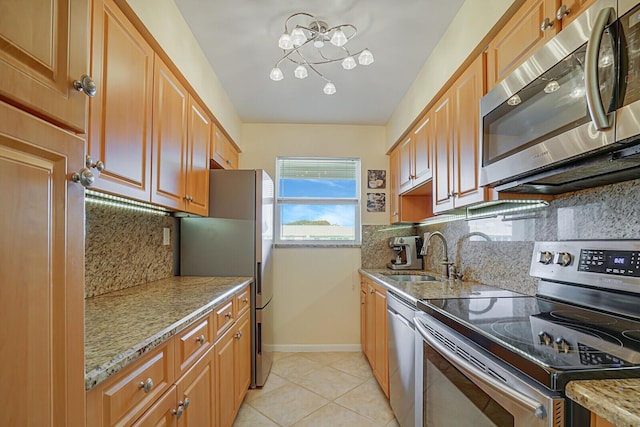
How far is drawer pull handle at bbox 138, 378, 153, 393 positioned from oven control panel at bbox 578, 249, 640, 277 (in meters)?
1.60

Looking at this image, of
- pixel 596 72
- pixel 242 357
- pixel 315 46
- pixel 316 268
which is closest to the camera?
pixel 596 72

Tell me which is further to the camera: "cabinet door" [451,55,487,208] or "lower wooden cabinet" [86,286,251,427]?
"cabinet door" [451,55,487,208]

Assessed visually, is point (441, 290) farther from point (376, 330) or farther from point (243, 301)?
point (243, 301)

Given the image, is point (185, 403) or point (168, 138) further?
point (168, 138)

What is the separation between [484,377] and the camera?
1028 millimetres

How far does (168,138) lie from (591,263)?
80.4 inches

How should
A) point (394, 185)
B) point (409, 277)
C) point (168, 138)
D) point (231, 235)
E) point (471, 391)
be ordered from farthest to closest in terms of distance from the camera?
point (394, 185) < point (409, 277) < point (231, 235) < point (168, 138) < point (471, 391)

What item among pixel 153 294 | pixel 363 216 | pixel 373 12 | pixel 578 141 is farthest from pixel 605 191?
pixel 363 216

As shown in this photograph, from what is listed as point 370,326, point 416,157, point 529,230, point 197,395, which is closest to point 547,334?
point 529,230

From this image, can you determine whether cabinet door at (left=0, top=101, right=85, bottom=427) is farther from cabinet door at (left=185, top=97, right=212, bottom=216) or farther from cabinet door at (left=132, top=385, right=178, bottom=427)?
cabinet door at (left=185, top=97, right=212, bottom=216)

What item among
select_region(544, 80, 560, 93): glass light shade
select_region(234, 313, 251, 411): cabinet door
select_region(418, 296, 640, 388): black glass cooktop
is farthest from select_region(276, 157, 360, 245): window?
select_region(544, 80, 560, 93): glass light shade

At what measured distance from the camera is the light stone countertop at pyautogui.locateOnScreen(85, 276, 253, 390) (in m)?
0.90

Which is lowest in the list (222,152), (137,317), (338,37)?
(137,317)

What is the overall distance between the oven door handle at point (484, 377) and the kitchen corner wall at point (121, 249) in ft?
5.17
